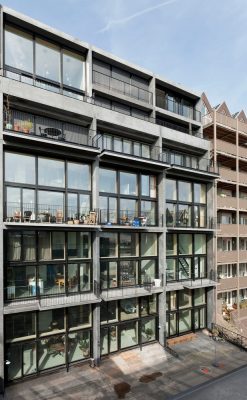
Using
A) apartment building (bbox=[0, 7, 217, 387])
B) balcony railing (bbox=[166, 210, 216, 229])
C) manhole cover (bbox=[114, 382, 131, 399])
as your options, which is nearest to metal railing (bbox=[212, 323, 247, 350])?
apartment building (bbox=[0, 7, 217, 387])

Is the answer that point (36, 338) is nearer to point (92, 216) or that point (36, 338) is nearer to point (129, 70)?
point (92, 216)

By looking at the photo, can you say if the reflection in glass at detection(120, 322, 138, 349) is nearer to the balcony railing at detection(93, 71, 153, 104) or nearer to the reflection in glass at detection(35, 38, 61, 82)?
the balcony railing at detection(93, 71, 153, 104)

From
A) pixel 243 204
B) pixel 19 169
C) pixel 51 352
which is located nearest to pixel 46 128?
pixel 19 169

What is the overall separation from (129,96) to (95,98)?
3.16 metres

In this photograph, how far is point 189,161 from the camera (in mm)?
25469

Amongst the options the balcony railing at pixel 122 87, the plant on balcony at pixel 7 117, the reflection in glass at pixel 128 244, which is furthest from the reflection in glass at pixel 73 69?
the reflection in glass at pixel 128 244

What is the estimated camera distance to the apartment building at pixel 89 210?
54.9 ft

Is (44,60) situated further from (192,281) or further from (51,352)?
(192,281)

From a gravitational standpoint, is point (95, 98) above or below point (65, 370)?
above

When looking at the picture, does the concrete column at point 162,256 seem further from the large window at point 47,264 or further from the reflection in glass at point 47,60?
the reflection in glass at point 47,60

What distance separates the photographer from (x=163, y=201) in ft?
72.3

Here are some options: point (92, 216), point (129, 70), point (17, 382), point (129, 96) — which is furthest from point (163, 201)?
point (17, 382)

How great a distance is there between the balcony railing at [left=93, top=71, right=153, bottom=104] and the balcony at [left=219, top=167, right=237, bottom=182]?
9460mm

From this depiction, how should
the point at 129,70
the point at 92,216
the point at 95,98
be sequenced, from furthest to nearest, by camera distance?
the point at 129,70 < the point at 95,98 < the point at 92,216
